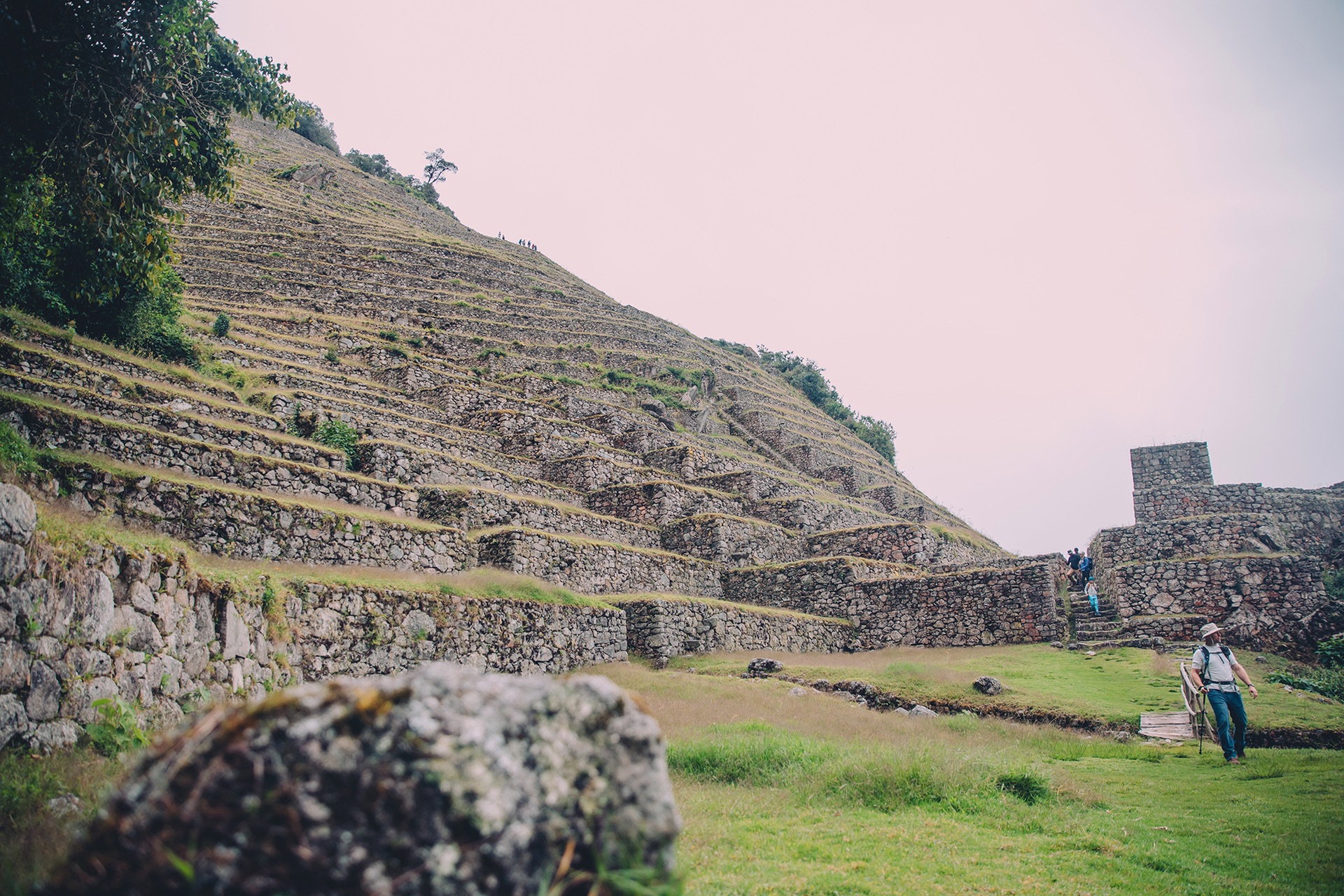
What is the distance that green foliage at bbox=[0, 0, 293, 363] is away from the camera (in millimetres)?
8633

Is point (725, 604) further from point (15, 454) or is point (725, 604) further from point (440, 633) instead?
point (15, 454)

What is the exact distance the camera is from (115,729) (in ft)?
22.0

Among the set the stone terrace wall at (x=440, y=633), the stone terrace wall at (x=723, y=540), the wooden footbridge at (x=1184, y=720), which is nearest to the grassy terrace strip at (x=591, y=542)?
the stone terrace wall at (x=723, y=540)

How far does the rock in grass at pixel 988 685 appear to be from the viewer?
13.5 meters

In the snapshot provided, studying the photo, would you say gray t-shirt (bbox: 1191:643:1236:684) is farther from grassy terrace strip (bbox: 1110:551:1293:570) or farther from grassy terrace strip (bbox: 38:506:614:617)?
grassy terrace strip (bbox: 38:506:614:617)

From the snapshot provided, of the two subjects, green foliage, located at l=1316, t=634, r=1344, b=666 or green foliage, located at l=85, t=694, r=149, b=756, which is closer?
green foliage, located at l=85, t=694, r=149, b=756

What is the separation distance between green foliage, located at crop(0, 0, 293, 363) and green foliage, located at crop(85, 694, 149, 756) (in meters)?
6.16

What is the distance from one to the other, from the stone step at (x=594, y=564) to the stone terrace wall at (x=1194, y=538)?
411 inches

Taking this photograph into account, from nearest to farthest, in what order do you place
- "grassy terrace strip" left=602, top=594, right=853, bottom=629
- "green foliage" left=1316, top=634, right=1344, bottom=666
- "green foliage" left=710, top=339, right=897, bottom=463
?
"green foliage" left=1316, top=634, right=1344, bottom=666, "grassy terrace strip" left=602, top=594, right=853, bottom=629, "green foliage" left=710, top=339, right=897, bottom=463

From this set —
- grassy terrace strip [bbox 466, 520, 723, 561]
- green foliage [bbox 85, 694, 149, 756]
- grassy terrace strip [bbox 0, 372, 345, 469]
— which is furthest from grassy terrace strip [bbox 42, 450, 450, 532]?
green foliage [bbox 85, 694, 149, 756]

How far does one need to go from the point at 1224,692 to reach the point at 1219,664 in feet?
1.13

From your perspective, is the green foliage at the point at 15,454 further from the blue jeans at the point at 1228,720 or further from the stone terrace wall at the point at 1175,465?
the stone terrace wall at the point at 1175,465

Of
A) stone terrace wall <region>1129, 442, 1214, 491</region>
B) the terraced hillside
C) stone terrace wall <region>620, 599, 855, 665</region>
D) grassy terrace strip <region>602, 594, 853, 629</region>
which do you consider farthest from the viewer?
stone terrace wall <region>1129, 442, 1214, 491</region>

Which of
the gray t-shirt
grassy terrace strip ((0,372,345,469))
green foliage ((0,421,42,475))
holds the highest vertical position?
grassy terrace strip ((0,372,345,469))
